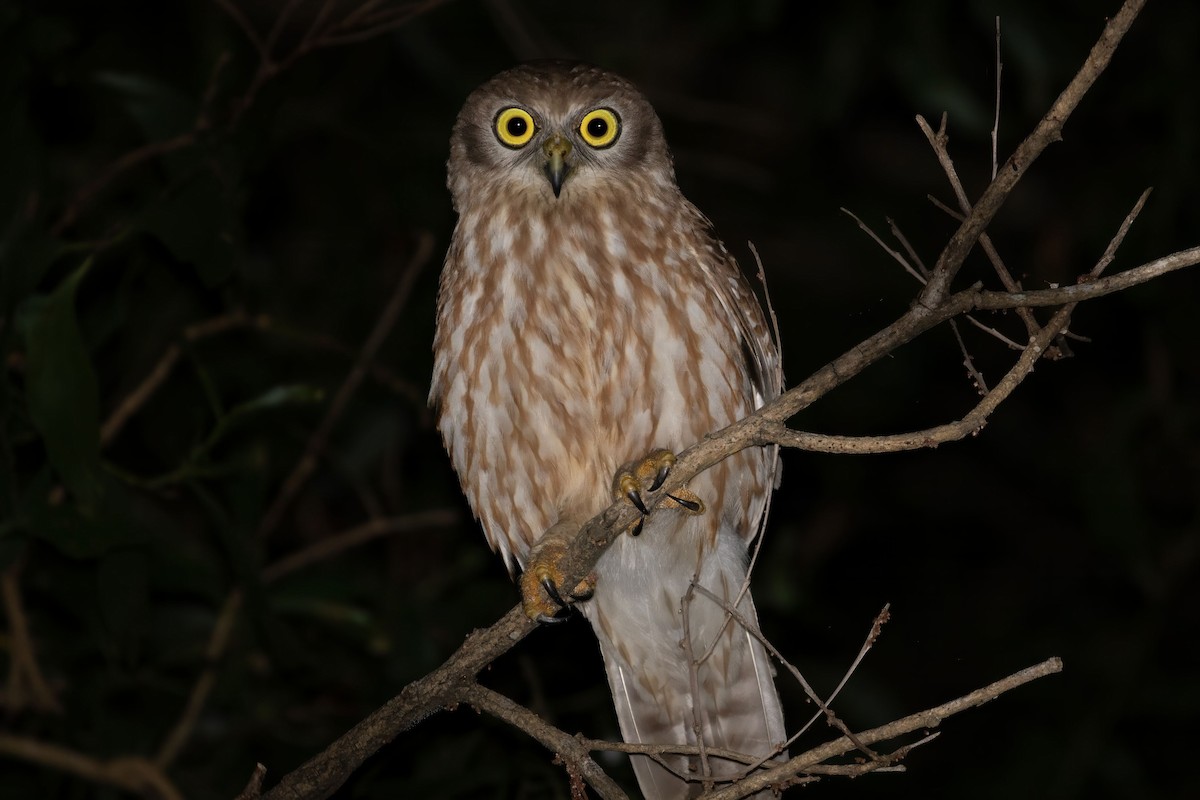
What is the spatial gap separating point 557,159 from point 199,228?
970 millimetres

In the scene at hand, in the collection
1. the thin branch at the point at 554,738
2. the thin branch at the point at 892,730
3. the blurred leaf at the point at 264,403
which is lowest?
the thin branch at the point at 892,730

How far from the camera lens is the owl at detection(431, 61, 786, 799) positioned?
3.27 meters

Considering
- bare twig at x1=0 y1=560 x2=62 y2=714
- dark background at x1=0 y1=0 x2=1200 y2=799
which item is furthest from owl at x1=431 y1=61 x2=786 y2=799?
bare twig at x1=0 y1=560 x2=62 y2=714

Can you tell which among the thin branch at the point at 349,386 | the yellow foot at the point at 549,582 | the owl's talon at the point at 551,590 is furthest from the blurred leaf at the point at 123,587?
the owl's talon at the point at 551,590

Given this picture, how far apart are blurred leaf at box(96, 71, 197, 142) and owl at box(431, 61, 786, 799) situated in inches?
32.0

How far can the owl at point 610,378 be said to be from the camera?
10.7 ft

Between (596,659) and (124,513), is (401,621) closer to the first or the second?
(596,659)

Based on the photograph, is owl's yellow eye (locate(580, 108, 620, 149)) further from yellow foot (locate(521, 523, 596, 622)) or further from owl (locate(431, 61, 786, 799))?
yellow foot (locate(521, 523, 596, 622))

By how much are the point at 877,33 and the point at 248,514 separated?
2998 millimetres

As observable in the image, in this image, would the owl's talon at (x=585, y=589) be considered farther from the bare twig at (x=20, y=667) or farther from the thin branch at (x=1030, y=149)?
the bare twig at (x=20, y=667)

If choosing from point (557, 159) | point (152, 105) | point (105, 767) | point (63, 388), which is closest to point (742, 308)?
point (557, 159)

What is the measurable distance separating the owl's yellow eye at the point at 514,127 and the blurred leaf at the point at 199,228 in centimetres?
78

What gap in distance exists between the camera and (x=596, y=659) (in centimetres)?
438

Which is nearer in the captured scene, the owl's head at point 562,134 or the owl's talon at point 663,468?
the owl's talon at point 663,468
